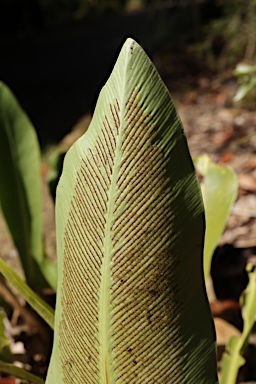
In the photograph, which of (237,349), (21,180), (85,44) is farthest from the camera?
(85,44)

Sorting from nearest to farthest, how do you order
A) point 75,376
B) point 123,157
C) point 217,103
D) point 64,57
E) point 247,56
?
point 123,157 < point 75,376 < point 217,103 < point 247,56 < point 64,57

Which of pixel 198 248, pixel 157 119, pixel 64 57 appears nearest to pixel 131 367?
pixel 198 248

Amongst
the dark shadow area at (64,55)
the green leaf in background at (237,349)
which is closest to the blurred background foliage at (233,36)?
the dark shadow area at (64,55)

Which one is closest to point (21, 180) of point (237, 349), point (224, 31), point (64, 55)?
point (237, 349)

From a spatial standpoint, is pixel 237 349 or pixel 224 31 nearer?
pixel 237 349

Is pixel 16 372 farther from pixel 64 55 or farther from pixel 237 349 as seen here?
pixel 64 55

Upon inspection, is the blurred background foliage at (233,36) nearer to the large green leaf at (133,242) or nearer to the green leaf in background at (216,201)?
the green leaf in background at (216,201)

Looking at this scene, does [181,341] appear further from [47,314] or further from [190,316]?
[47,314]
